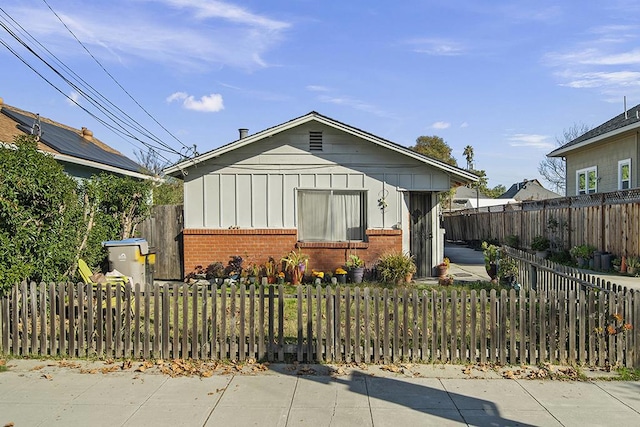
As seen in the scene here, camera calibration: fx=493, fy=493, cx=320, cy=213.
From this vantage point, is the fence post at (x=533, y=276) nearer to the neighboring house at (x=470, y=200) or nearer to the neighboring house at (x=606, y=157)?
the neighboring house at (x=606, y=157)

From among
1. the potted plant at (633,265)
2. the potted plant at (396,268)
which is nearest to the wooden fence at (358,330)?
the potted plant at (396,268)

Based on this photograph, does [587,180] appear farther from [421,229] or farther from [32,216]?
[32,216]

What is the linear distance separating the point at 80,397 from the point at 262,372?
1.96 m

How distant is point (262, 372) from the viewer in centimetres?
590

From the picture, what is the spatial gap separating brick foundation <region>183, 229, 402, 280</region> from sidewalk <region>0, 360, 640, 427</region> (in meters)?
6.92

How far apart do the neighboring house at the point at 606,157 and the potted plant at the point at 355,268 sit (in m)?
10.8

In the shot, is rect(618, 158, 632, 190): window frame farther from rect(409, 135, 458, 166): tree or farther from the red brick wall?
rect(409, 135, 458, 166): tree

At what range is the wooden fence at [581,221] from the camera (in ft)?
47.9

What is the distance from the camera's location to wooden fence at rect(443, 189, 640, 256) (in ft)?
47.9

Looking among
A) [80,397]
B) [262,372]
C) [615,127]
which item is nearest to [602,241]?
[615,127]

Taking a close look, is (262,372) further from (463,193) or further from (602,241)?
(463,193)

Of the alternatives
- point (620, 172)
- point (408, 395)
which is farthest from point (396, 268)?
point (620, 172)

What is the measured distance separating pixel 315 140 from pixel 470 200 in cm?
4453

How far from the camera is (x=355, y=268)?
1241cm
